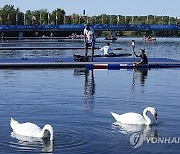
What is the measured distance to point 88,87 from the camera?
79.5 ft

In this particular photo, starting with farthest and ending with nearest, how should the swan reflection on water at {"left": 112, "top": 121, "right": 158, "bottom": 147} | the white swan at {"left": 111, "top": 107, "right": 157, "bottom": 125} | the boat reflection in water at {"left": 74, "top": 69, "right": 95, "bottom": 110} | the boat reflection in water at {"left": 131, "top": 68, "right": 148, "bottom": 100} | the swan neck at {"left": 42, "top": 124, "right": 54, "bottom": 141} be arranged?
the boat reflection in water at {"left": 131, "top": 68, "right": 148, "bottom": 100}, the boat reflection in water at {"left": 74, "top": 69, "right": 95, "bottom": 110}, the white swan at {"left": 111, "top": 107, "right": 157, "bottom": 125}, the swan reflection on water at {"left": 112, "top": 121, "right": 158, "bottom": 147}, the swan neck at {"left": 42, "top": 124, "right": 54, "bottom": 141}

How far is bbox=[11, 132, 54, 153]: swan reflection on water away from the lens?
41.4ft

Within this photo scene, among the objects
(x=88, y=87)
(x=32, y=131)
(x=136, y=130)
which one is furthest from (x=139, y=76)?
(x=32, y=131)

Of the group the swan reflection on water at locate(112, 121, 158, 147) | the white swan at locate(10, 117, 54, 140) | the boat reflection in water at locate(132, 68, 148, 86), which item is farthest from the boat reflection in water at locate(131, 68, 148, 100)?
the white swan at locate(10, 117, 54, 140)

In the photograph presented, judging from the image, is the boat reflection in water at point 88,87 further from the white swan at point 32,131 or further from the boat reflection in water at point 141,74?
the white swan at point 32,131

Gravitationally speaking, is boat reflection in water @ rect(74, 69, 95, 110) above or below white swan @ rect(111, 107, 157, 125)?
below

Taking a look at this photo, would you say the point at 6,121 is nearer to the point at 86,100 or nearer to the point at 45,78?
the point at 86,100

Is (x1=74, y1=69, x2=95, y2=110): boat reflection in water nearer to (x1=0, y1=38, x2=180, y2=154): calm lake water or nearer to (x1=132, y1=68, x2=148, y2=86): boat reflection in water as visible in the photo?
(x1=0, y1=38, x2=180, y2=154): calm lake water

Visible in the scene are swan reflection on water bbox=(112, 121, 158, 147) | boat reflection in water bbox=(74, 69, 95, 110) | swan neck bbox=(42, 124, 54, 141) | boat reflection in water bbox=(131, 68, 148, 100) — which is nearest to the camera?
swan neck bbox=(42, 124, 54, 141)

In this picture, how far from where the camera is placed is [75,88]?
23.8 metres

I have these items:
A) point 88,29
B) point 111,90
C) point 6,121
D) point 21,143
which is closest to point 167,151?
point 21,143

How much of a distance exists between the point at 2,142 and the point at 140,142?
3.73 metres

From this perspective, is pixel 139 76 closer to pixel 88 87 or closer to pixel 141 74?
pixel 141 74

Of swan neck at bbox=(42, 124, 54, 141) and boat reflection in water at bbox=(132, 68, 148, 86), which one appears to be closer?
swan neck at bbox=(42, 124, 54, 141)
